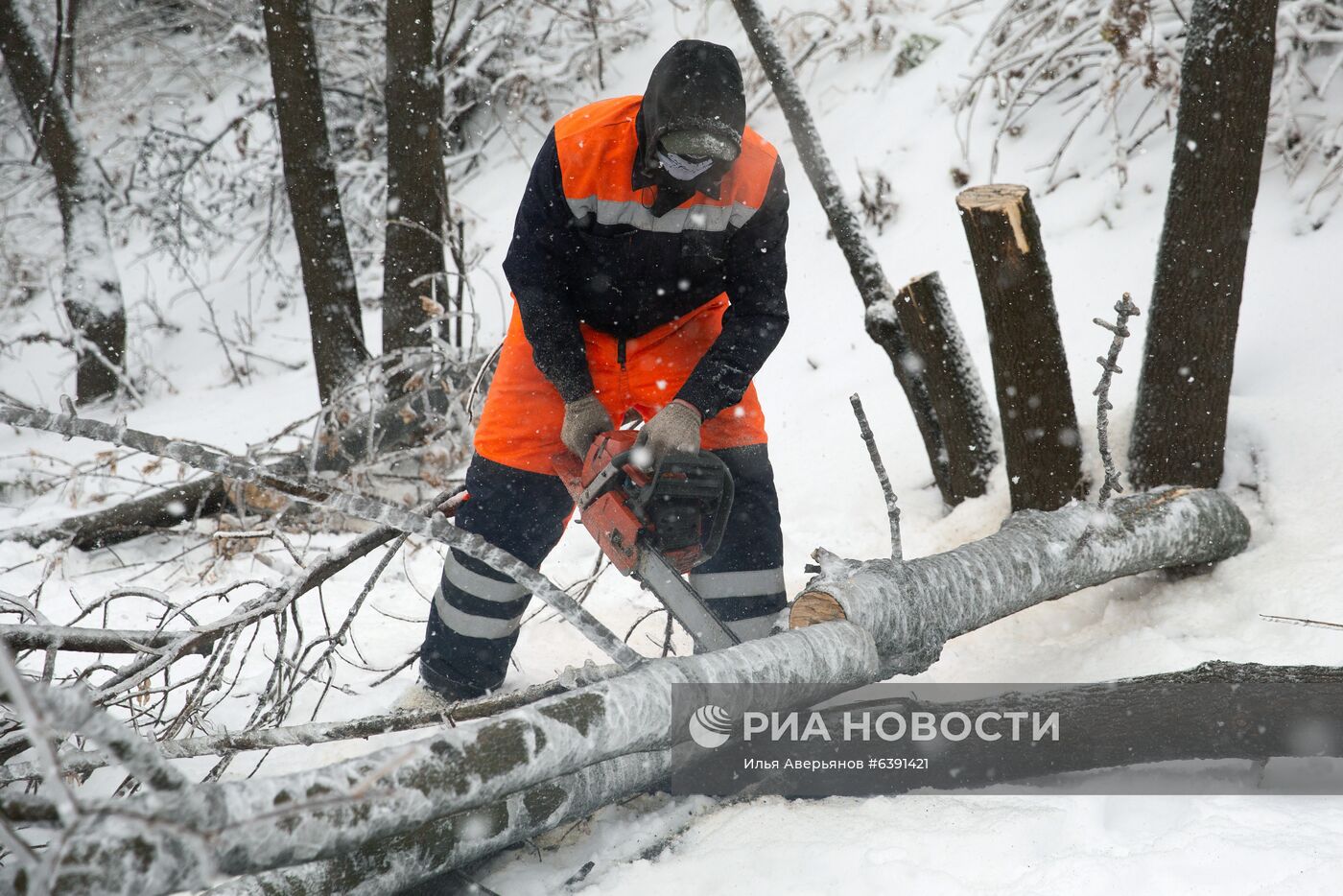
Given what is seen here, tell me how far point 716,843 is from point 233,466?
1.13 meters

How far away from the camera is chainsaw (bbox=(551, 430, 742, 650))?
6.31 feet

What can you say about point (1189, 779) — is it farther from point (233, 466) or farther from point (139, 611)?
point (139, 611)

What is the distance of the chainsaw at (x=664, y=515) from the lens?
192 cm

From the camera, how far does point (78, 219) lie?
6668 mm

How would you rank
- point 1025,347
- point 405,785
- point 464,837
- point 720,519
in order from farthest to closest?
point 1025,347, point 720,519, point 464,837, point 405,785

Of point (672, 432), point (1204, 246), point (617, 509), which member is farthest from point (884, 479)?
point (1204, 246)

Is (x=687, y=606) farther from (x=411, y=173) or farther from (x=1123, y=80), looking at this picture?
(x=1123, y=80)

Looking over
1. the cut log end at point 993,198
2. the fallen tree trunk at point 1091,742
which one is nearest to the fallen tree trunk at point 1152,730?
the fallen tree trunk at point 1091,742

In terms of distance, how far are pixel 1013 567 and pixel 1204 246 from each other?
1130mm

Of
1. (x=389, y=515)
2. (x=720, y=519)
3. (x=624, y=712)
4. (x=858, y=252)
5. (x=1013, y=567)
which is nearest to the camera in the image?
(x=624, y=712)

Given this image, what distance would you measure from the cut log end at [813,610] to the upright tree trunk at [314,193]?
2.90 m

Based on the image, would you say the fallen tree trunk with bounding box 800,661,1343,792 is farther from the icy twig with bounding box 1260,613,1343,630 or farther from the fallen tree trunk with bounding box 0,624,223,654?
the fallen tree trunk with bounding box 0,624,223,654

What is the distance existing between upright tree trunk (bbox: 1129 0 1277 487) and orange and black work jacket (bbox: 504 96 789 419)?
1189 millimetres

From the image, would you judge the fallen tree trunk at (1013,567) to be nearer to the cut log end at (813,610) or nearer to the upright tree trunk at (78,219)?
the cut log end at (813,610)
